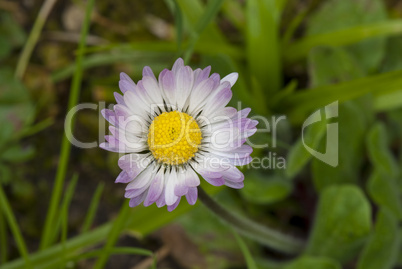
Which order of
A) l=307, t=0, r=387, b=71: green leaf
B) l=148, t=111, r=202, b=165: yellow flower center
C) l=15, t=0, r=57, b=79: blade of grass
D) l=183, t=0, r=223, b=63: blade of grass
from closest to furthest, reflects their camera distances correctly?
l=148, t=111, r=202, b=165: yellow flower center
l=183, t=0, r=223, b=63: blade of grass
l=307, t=0, r=387, b=71: green leaf
l=15, t=0, r=57, b=79: blade of grass

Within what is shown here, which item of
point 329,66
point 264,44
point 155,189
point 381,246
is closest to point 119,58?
point 264,44

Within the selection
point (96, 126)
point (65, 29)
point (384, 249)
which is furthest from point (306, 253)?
point (65, 29)

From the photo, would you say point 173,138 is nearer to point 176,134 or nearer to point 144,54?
point 176,134

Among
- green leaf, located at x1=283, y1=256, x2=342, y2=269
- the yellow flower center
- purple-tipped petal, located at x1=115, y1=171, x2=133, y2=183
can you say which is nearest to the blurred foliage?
green leaf, located at x1=283, y1=256, x2=342, y2=269

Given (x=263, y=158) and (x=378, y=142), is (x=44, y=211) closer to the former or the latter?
(x=263, y=158)

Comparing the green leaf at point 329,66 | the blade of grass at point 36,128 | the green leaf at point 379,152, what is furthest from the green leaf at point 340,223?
the blade of grass at point 36,128

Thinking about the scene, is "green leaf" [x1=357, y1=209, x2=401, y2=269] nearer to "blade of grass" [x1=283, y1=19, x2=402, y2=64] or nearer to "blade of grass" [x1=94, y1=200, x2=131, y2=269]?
"blade of grass" [x1=283, y1=19, x2=402, y2=64]
